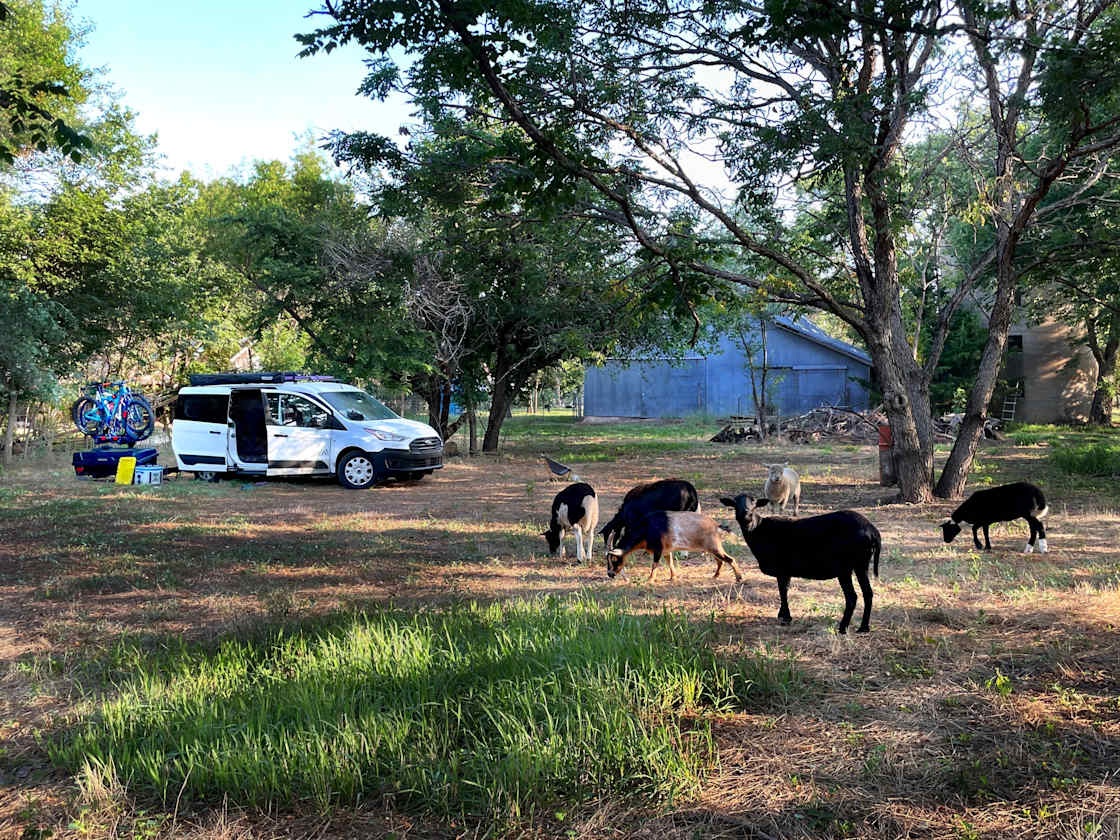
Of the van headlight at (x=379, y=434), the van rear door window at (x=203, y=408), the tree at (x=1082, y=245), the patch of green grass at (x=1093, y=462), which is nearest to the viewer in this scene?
the tree at (x=1082, y=245)

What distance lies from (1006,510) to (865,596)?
377 cm

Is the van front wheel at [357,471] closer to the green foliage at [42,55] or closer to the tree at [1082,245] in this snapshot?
the green foliage at [42,55]

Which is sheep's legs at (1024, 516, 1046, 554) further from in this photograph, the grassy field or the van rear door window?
the van rear door window

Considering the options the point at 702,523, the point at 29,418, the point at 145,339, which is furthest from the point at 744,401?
the point at 702,523

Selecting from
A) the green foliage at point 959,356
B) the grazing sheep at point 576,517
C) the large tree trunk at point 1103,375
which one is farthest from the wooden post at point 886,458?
the large tree trunk at point 1103,375

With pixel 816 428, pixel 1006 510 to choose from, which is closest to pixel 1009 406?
pixel 816 428

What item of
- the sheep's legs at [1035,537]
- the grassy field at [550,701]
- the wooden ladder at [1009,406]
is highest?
the wooden ladder at [1009,406]

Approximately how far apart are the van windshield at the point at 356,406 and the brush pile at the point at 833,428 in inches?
526

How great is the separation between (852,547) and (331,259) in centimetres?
1566

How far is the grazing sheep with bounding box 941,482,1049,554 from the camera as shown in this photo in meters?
7.90

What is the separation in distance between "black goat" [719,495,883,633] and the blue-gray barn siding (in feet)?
89.3

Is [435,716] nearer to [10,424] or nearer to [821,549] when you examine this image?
[821,549]

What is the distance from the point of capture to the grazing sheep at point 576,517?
8133 mm

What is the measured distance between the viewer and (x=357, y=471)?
50.0 feet
